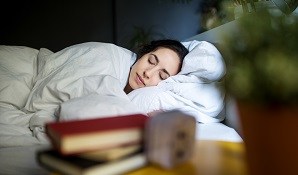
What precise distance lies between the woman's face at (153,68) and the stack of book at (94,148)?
857 mm

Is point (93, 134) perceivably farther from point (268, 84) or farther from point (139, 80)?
point (139, 80)

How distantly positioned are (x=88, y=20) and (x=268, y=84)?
225 centimetres

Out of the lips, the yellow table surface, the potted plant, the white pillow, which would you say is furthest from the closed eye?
the potted plant

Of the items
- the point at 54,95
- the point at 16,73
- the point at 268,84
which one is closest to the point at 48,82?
the point at 54,95

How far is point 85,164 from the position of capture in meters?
0.44

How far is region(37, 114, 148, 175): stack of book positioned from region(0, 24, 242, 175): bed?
26 centimetres

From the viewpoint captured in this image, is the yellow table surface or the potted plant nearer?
the potted plant

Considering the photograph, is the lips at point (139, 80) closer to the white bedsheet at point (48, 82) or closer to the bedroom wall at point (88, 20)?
the white bedsheet at point (48, 82)

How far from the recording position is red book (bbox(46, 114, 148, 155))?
0.43m

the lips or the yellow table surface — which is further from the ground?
the yellow table surface

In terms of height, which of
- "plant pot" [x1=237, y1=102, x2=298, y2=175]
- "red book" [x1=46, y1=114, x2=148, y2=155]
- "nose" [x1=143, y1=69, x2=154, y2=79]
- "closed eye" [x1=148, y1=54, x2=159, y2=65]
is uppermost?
"plant pot" [x1=237, y1=102, x2=298, y2=175]

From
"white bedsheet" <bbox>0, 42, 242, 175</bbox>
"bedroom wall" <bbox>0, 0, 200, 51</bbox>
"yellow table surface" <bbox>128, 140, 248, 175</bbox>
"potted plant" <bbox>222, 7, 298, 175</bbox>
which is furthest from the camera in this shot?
"bedroom wall" <bbox>0, 0, 200, 51</bbox>

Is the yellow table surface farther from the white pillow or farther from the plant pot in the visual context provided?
the white pillow

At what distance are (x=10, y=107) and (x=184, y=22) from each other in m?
1.77
